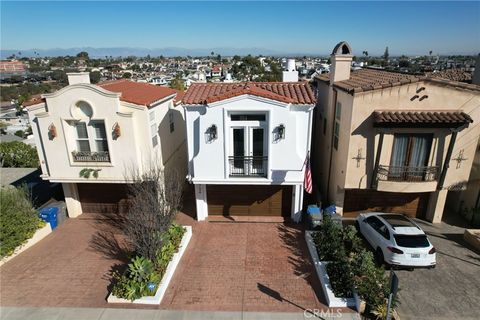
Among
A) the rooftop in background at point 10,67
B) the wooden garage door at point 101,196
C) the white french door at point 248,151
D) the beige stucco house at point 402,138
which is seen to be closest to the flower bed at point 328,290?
the beige stucco house at point 402,138

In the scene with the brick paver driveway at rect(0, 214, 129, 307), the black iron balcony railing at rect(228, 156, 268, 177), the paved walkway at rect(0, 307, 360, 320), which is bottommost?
the brick paver driveway at rect(0, 214, 129, 307)

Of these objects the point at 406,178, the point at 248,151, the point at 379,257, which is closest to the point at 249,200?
the point at 248,151

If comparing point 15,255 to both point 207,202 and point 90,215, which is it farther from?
point 207,202

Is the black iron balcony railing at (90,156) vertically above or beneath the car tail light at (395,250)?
above

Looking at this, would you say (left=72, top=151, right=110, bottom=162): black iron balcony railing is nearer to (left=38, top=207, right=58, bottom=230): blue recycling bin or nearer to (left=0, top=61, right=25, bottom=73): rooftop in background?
(left=38, top=207, right=58, bottom=230): blue recycling bin

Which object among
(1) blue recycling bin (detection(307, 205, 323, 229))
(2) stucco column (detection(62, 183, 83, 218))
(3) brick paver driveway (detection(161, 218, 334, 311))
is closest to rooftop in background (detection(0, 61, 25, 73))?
(2) stucco column (detection(62, 183, 83, 218))

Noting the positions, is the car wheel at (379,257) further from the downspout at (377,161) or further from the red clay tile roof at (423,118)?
the red clay tile roof at (423,118)

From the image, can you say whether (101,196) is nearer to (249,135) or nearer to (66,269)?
(66,269)
